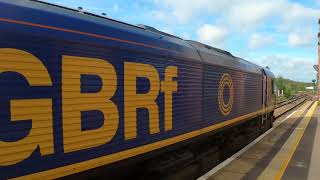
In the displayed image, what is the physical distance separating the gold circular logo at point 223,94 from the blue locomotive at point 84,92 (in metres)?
2.22

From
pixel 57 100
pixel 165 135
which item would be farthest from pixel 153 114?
pixel 57 100

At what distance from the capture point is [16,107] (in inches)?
169

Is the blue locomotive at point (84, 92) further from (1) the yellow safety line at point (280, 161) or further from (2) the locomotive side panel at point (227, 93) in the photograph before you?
(1) the yellow safety line at point (280, 161)

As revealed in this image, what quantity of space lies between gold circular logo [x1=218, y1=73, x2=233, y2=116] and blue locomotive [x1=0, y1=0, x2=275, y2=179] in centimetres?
222

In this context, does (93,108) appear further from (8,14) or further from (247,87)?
(247,87)

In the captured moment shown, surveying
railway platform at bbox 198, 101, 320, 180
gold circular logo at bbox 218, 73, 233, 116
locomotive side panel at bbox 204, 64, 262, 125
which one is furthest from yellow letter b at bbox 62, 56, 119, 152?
gold circular logo at bbox 218, 73, 233, 116

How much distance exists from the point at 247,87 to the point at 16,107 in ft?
36.8

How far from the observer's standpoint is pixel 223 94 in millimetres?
11359

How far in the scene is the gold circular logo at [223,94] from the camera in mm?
11022

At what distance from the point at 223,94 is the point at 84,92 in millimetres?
6571

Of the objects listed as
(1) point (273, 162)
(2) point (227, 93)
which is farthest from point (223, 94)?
(1) point (273, 162)

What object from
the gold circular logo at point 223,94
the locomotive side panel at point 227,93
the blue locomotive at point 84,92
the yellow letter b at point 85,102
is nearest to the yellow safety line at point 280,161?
the locomotive side panel at point 227,93

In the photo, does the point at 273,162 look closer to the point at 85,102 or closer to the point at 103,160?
the point at 103,160

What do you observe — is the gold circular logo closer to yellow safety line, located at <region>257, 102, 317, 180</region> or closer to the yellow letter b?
yellow safety line, located at <region>257, 102, 317, 180</region>
